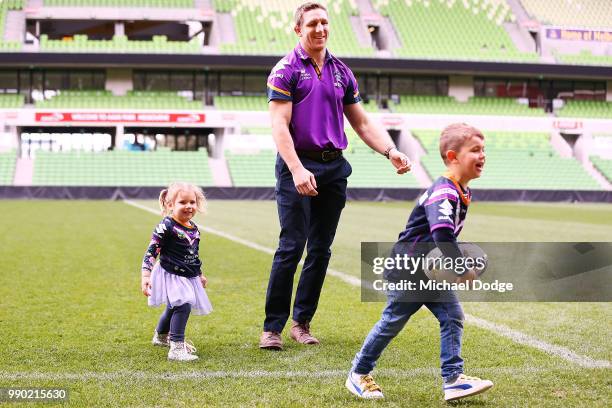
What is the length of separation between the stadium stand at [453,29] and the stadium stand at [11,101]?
2053 centimetres

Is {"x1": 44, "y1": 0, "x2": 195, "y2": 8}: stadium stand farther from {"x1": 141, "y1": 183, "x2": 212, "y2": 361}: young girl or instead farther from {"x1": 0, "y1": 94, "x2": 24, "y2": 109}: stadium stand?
{"x1": 141, "y1": 183, "x2": 212, "y2": 361}: young girl

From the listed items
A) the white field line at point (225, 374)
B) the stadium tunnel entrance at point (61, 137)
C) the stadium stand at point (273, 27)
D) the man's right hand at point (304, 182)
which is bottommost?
the white field line at point (225, 374)

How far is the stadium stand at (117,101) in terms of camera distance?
41.6 meters

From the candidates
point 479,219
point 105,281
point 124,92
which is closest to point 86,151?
point 124,92

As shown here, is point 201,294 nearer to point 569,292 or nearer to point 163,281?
point 163,281

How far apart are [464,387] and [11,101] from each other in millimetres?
42446

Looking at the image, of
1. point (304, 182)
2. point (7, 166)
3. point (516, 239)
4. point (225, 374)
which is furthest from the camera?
point (7, 166)

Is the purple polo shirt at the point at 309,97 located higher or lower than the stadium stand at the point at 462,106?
lower

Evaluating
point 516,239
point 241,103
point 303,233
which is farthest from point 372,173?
point 303,233

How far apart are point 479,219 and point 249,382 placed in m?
17.2

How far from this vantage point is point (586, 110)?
45969 mm

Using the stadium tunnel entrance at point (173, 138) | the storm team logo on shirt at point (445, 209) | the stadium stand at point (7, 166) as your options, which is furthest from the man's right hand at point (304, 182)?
the stadium tunnel entrance at point (173, 138)

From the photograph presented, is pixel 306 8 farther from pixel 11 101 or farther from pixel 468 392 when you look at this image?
pixel 11 101

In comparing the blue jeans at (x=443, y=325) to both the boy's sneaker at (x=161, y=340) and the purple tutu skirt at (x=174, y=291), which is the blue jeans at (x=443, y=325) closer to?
the purple tutu skirt at (x=174, y=291)
